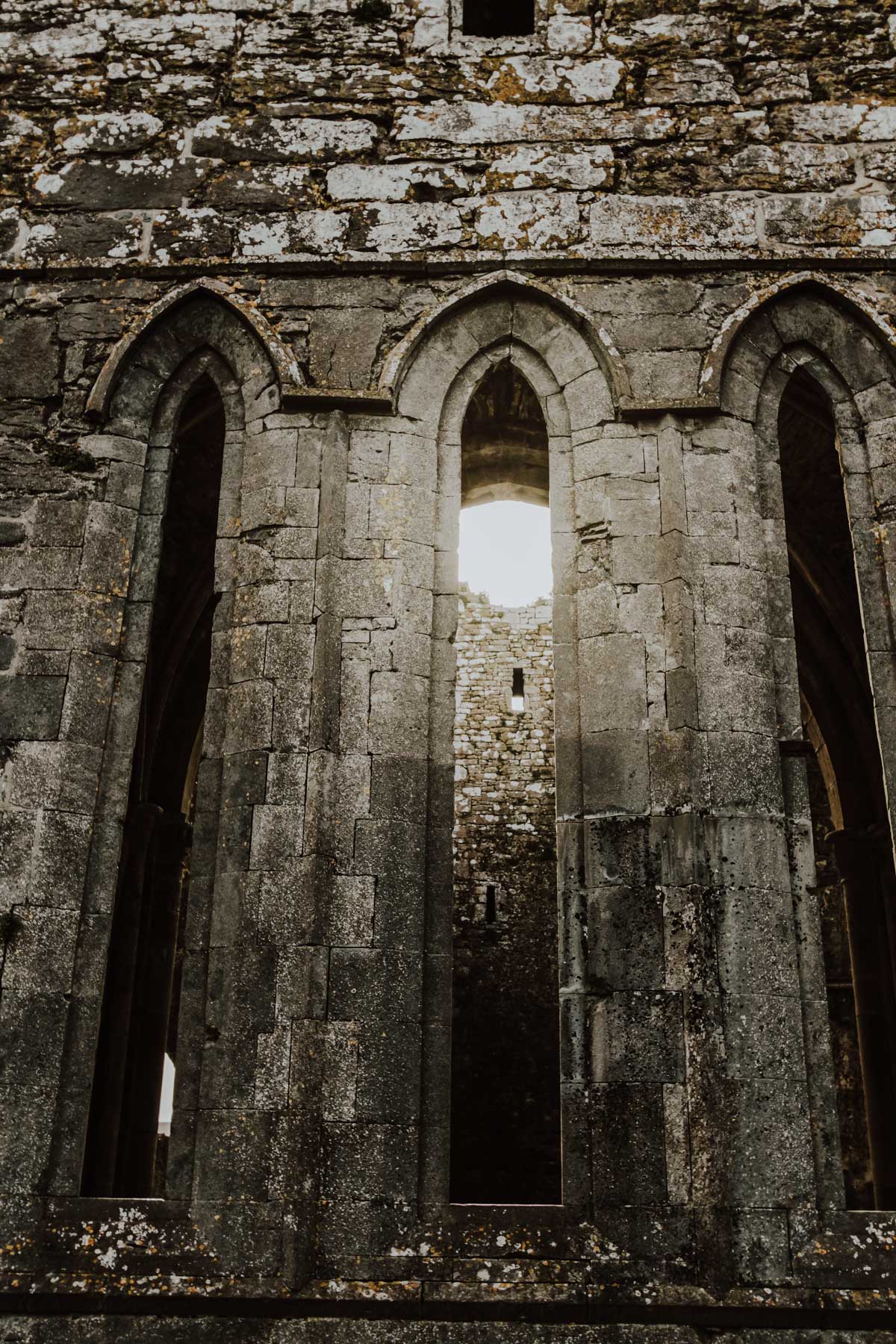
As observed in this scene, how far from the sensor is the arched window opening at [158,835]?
732 cm

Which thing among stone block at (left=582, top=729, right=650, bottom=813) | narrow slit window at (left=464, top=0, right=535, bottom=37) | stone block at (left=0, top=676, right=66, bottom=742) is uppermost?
narrow slit window at (left=464, top=0, right=535, bottom=37)

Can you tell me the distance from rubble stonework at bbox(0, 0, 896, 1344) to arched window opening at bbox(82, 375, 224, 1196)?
983 millimetres

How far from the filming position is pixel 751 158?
6.00 metres

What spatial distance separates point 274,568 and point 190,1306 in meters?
3.10

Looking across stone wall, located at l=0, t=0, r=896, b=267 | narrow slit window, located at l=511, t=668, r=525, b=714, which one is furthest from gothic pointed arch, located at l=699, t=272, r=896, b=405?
narrow slit window, located at l=511, t=668, r=525, b=714

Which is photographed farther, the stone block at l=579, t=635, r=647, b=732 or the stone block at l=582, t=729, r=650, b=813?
the stone block at l=579, t=635, r=647, b=732

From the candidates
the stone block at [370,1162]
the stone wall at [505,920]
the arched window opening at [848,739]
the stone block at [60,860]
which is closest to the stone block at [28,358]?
the stone block at [60,860]

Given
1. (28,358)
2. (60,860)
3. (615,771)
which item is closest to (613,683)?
(615,771)

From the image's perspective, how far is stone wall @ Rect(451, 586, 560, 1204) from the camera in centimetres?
1095

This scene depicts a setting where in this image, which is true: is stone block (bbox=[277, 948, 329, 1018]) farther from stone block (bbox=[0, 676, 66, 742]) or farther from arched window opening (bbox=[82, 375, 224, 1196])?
arched window opening (bbox=[82, 375, 224, 1196])

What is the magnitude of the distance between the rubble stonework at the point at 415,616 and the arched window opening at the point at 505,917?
200 inches

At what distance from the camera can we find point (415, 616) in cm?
529

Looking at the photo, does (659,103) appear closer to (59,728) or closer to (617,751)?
(617,751)

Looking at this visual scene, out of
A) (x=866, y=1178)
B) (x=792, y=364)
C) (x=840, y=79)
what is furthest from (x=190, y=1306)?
(x=866, y=1178)
